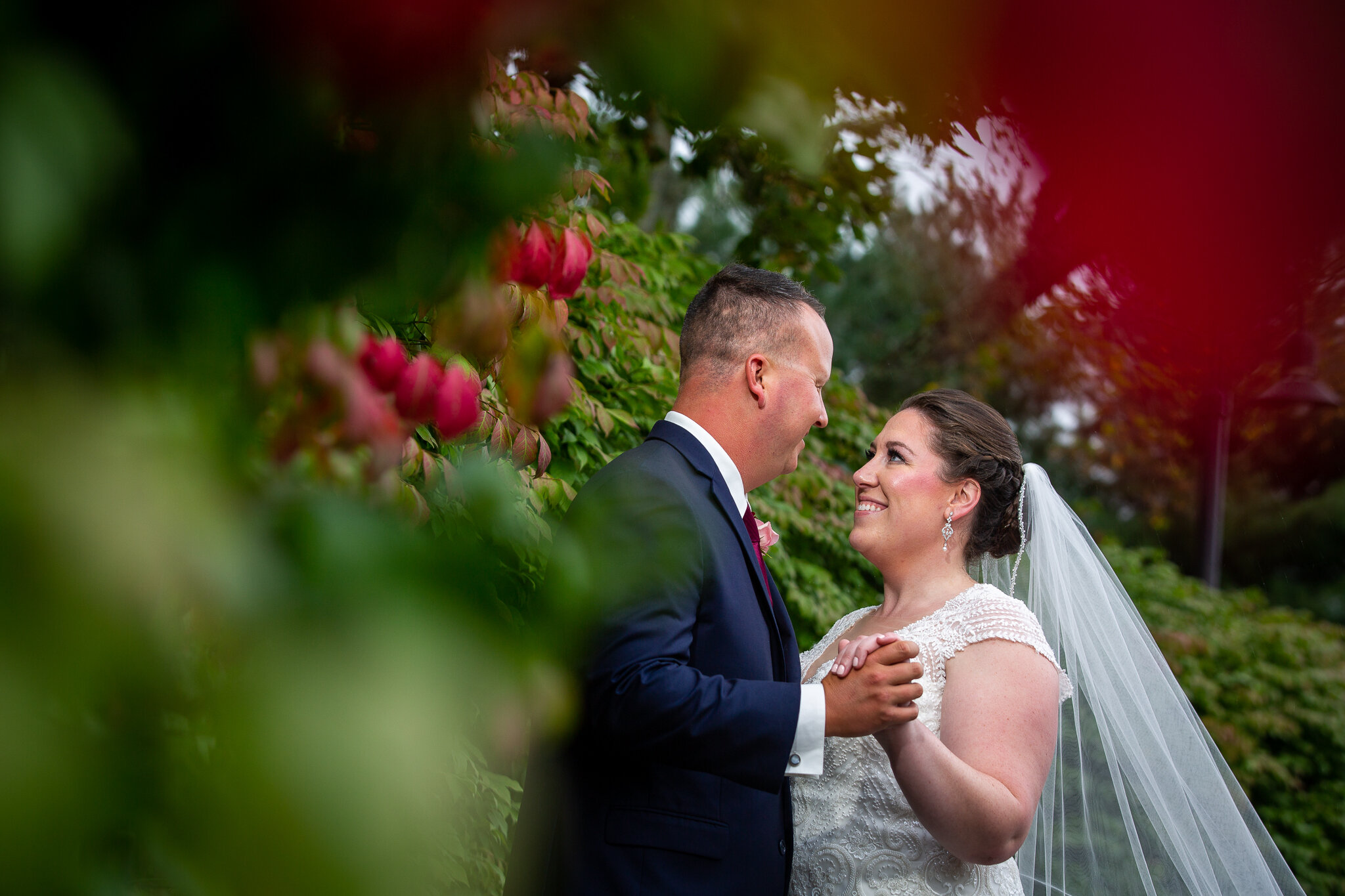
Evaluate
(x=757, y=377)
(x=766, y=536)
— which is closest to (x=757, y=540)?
(x=766, y=536)

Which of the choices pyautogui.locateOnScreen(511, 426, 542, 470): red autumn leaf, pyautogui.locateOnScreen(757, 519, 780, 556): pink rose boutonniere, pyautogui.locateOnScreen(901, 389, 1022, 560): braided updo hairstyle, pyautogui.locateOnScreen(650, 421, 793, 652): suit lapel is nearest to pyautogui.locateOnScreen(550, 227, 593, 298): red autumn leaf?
pyautogui.locateOnScreen(511, 426, 542, 470): red autumn leaf

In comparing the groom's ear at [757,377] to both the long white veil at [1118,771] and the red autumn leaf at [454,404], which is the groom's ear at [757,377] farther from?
the red autumn leaf at [454,404]

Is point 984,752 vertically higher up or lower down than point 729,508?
lower down

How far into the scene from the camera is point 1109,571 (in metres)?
3.78

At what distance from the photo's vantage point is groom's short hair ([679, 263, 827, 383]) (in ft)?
9.68

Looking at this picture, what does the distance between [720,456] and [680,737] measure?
98 cm

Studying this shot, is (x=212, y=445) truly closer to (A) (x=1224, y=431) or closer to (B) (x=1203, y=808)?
(A) (x=1224, y=431)

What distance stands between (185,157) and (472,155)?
0.12 metres

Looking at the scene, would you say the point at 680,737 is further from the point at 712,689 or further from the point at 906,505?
the point at 906,505

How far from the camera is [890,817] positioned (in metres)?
2.89

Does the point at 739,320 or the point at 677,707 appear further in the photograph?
the point at 739,320

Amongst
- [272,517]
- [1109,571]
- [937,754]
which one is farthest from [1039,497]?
[272,517]

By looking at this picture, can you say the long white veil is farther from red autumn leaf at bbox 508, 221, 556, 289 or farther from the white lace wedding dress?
red autumn leaf at bbox 508, 221, 556, 289

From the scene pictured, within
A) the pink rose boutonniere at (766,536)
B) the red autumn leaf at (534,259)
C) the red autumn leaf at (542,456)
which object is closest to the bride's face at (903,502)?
the pink rose boutonniere at (766,536)
